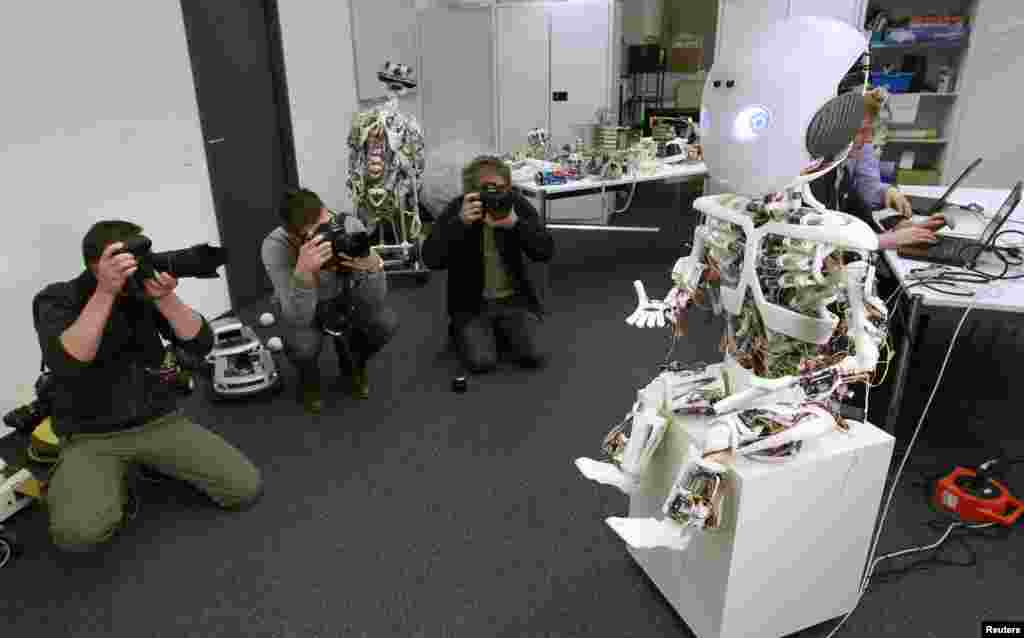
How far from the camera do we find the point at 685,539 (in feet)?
4.83

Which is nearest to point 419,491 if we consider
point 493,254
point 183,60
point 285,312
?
point 285,312

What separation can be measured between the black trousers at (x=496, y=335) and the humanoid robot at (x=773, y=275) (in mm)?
1459

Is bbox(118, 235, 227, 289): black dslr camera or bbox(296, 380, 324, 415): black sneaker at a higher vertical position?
bbox(118, 235, 227, 289): black dslr camera

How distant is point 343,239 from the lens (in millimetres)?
2520

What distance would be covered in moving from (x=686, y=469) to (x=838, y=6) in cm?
452

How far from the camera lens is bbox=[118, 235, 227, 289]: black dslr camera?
6.11 feet

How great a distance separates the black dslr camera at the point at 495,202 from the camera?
274cm

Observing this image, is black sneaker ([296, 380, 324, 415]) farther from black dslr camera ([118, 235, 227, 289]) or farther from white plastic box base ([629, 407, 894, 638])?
white plastic box base ([629, 407, 894, 638])

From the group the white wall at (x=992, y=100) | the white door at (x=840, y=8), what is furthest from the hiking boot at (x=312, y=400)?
the white wall at (x=992, y=100)

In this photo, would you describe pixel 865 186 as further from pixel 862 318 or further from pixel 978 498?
pixel 862 318

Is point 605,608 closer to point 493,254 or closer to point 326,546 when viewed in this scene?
point 326,546

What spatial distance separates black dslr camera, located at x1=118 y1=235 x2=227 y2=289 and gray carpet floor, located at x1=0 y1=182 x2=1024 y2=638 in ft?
2.58

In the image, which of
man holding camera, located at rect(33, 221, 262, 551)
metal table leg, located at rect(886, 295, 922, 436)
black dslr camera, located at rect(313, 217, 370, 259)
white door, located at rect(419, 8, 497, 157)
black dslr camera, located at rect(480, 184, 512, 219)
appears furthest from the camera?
white door, located at rect(419, 8, 497, 157)

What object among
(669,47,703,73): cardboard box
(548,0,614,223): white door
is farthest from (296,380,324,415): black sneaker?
(669,47,703,73): cardboard box
